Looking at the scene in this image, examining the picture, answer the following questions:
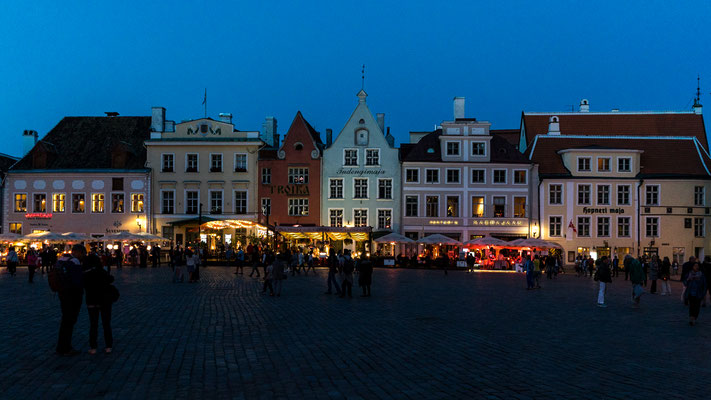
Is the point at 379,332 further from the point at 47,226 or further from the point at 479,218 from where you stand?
the point at 47,226

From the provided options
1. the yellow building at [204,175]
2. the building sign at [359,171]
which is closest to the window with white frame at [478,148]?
the building sign at [359,171]

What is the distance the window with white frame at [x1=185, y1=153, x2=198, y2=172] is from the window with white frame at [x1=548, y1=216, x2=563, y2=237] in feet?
92.6

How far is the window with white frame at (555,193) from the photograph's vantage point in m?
54.1

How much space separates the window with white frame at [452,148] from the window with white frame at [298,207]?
38.7 ft

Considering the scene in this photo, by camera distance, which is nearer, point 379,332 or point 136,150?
point 379,332

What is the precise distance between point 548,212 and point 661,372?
1791 inches

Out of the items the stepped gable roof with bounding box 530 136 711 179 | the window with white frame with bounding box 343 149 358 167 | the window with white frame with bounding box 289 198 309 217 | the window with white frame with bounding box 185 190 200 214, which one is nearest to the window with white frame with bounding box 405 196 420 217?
the window with white frame with bounding box 343 149 358 167

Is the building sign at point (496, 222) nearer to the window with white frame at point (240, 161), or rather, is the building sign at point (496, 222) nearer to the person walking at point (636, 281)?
the window with white frame at point (240, 161)

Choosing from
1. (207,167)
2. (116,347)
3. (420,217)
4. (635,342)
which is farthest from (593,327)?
(207,167)

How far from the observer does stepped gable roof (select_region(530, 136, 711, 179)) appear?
2132 inches

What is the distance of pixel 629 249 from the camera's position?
175 feet

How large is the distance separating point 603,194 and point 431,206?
13.4 meters

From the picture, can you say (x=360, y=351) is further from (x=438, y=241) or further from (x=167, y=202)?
(x=167, y=202)

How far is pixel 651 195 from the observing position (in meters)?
53.8
